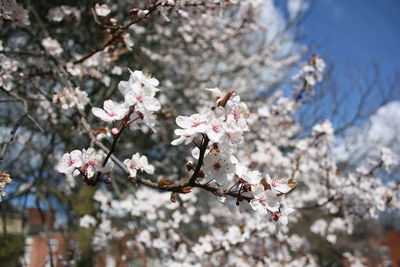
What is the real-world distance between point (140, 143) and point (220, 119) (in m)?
5.18

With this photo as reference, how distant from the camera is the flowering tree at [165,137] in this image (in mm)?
1538

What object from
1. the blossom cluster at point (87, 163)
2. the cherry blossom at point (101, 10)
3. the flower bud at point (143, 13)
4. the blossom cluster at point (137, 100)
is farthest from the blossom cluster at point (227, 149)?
the cherry blossom at point (101, 10)

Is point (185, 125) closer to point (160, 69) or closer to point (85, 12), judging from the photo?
point (85, 12)

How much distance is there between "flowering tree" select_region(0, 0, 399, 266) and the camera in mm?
1538

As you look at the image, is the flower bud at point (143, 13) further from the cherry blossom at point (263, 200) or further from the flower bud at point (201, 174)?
the cherry blossom at point (263, 200)

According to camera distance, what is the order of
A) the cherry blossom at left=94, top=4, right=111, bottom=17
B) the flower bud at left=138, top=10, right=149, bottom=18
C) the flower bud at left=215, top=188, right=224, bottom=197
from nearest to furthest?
the flower bud at left=215, top=188, right=224, bottom=197
the flower bud at left=138, top=10, right=149, bottom=18
the cherry blossom at left=94, top=4, right=111, bottom=17

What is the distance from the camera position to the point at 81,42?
4.77 m

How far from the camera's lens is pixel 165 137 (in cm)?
570

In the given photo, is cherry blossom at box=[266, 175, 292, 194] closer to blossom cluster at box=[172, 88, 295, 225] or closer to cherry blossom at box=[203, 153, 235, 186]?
blossom cluster at box=[172, 88, 295, 225]

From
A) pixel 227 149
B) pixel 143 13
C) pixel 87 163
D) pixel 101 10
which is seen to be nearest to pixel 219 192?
pixel 227 149

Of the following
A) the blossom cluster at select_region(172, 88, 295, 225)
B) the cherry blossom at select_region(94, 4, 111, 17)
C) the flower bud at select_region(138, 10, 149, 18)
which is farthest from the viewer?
the cherry blossom at select_region(94, 4, 111, 17)

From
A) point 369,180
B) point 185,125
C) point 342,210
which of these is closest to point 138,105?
point 185,125

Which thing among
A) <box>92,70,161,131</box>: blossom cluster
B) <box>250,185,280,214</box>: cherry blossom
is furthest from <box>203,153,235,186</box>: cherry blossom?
<box>92,70,161,131</box>: blossom cluster

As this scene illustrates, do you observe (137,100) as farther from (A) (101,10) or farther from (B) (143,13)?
(A) (101,10)
